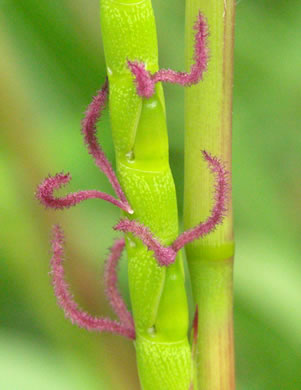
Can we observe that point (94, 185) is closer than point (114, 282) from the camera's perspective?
No

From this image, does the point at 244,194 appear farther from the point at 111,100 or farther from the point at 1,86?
the point at 111,100

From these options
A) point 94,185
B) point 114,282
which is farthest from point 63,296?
point 94,185

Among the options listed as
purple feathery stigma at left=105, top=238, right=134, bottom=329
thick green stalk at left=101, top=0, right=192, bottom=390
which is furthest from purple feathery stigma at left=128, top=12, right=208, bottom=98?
purple feathery stigma at left=105, top=238, right=134, bottom=329

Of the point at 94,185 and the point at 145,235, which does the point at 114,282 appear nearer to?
the point at 145,235

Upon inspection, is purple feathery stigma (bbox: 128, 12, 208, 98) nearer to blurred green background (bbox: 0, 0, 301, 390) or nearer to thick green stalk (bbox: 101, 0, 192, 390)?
thick green stalk (bbox: 101, 0, 192, 390)

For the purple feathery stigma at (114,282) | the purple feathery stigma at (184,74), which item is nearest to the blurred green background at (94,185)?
the purple feathery stigma at (114,282)

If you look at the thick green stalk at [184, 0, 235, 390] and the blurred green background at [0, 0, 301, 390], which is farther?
the blurred green background at [0, 0, 301, 390]

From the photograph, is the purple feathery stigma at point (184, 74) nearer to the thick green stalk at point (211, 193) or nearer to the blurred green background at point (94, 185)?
the thick green stalk at point (211, 193)
